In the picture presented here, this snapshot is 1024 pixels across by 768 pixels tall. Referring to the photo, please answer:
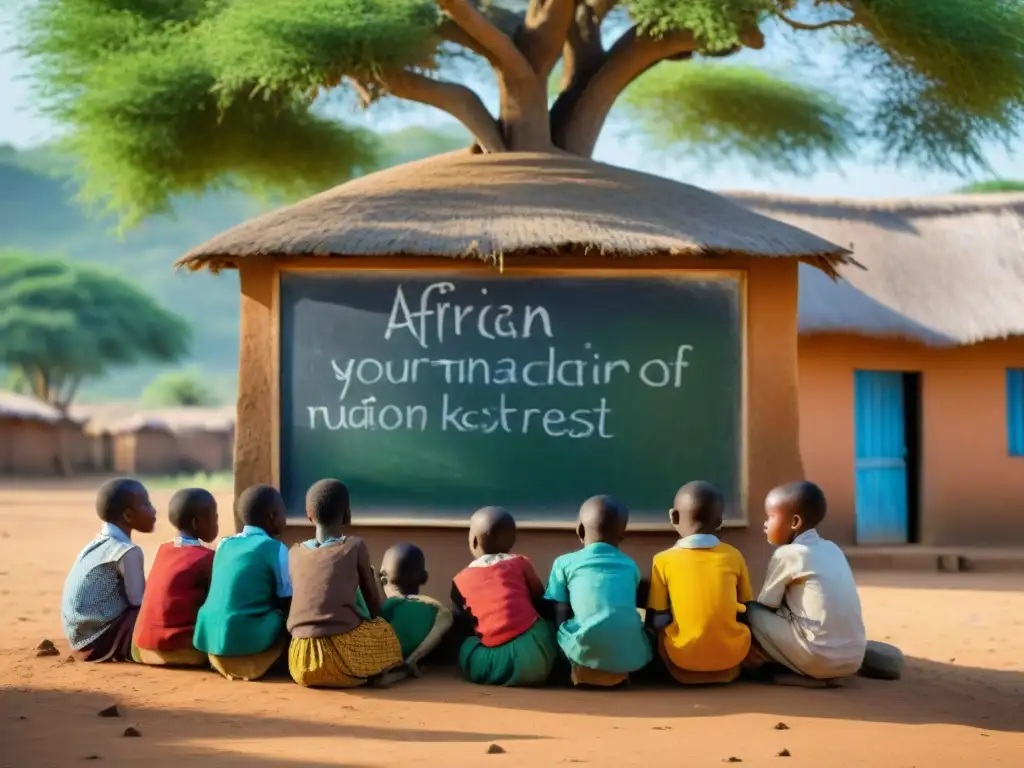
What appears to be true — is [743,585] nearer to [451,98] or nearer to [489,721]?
[489,721]

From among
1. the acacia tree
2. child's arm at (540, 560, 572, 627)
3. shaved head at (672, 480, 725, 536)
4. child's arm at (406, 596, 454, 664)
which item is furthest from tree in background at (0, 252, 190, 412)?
Answer: shaved head at (672, 480, 725, 536)

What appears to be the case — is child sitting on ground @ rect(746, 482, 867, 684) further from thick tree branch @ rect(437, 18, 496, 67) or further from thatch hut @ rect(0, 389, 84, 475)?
thatch hut @ rect(0, 389, 84, 475)

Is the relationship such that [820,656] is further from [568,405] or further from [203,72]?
[203,72]

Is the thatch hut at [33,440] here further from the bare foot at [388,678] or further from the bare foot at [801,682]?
the bare foot at [801,682]

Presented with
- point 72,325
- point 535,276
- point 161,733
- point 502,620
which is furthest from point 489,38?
point 72,325

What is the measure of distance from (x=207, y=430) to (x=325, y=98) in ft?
90.5

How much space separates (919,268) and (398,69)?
267 inches

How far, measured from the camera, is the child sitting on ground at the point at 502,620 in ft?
20.0

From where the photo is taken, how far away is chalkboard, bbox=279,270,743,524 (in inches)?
285

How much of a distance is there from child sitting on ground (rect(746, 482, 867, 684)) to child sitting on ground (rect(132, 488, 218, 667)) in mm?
2548

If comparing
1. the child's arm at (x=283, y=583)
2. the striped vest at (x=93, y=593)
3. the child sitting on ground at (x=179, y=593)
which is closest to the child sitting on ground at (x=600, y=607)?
the child's arm at (x=283, y=583)

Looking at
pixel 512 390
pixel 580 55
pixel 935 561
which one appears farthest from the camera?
pixel 935 561

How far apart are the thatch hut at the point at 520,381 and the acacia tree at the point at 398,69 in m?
2.42

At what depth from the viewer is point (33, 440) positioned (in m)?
34.9
